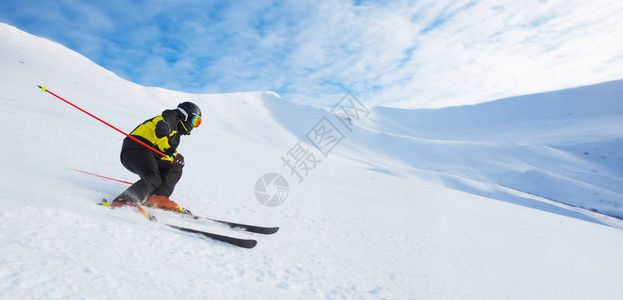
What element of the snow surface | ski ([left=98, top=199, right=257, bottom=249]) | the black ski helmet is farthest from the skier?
ski ([left=98, top=199, right=257, bottom=249])

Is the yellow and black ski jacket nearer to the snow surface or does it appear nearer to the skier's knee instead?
the skier's knee

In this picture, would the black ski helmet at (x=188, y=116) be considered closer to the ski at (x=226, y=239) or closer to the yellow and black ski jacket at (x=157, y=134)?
the yellow and black ski jacket at (x=157, y=134)

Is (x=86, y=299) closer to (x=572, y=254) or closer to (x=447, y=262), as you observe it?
(x=447, y=262)

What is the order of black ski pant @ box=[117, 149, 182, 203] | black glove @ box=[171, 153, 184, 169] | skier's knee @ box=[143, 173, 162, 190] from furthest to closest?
black glove @ box=[171, 153, 184, 169] → skier's knee @ box=[143, 173, 162, 190] → black ski pant @ box=[117, 149, 182, 203]

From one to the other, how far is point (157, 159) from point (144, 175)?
29 cm

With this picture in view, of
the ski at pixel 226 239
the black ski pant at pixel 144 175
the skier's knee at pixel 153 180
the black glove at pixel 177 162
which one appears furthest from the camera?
the black glove at pixel 177 162

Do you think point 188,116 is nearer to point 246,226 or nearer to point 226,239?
point 246,226

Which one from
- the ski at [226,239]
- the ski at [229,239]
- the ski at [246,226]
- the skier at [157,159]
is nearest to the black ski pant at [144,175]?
the skier at [157,159]

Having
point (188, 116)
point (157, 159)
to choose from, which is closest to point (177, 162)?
point (157, 159)

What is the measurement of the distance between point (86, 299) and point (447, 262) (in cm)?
300

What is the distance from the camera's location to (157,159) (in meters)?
3.37

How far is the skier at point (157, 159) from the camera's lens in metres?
3.02

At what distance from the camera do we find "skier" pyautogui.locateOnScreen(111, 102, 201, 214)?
119 inches

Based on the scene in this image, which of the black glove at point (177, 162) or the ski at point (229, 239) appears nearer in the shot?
the ski at point (229, 239)
